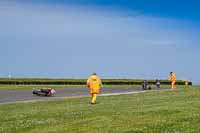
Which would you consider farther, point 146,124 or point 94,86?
point 94,86

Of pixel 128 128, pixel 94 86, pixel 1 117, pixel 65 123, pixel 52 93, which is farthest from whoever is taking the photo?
pixel 52 93

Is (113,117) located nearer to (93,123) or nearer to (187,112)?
(93,123)

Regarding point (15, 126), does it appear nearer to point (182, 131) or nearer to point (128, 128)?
point (128, 128)

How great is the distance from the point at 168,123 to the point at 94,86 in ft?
47.2

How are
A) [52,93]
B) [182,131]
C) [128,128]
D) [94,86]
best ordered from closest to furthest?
[182,131] → [128,128] → [94,86] → [52,93]

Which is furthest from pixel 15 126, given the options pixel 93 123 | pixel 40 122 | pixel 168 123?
pixel 168 123

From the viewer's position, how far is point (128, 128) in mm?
14750

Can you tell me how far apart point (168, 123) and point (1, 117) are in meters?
9.97

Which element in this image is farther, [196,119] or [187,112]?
[187,112]

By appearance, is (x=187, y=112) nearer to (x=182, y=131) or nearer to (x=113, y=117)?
(x=113, y=117)

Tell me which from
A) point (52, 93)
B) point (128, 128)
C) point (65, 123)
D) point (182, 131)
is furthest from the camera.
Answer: point (52, 93)

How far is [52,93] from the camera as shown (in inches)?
1686

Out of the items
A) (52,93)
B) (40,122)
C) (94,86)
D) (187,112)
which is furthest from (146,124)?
(52,93)

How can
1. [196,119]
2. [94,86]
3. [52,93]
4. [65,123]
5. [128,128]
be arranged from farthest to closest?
[52,93] → [94,86] → [65,123] → [196,119] → [128,128]
